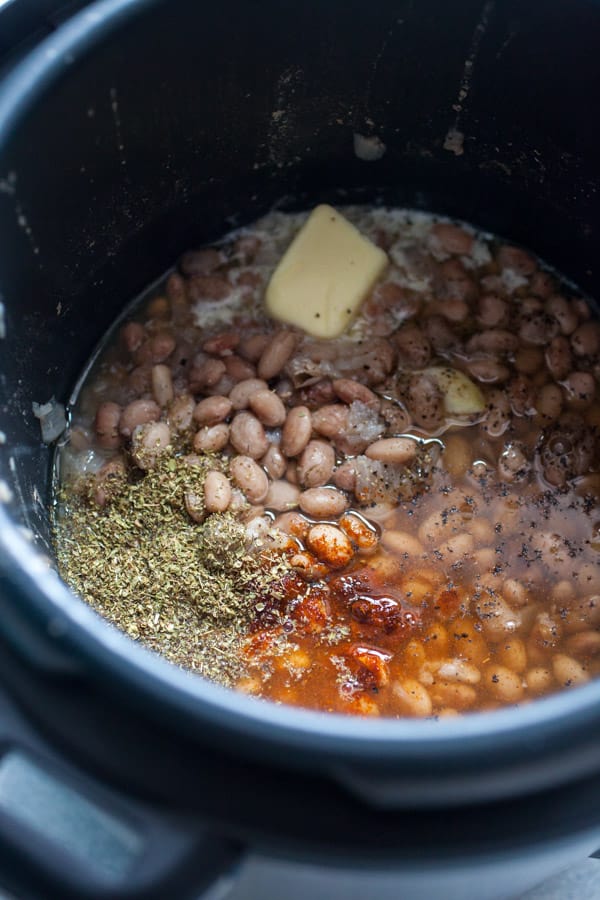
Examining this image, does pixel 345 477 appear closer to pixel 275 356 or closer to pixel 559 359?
pixel 275 356

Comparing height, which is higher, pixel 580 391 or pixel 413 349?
pixel 413 349

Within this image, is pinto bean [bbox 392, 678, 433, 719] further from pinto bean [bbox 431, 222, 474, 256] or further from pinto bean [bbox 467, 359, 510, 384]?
pinto bean [bbox 431, 222, 474, 256]

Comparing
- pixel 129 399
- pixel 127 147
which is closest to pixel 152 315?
pixel 129 399

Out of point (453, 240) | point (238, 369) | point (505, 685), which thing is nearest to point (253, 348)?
point (238, 369)

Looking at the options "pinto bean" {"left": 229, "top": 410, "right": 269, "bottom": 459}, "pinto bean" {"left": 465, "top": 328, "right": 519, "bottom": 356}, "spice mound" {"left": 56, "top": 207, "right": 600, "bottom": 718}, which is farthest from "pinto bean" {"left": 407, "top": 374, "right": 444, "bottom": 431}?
"pinto bean" {"left": 229, "top": 410, "right": 269, "bottom": 459}

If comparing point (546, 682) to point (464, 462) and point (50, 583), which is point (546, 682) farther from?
point (50, 583)

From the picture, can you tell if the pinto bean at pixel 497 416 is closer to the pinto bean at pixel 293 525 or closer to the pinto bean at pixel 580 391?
the pinto bean at pixel 580 391

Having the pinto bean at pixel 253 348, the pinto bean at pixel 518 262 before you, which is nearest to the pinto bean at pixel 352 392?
the pinto bean at pixel 253 348
